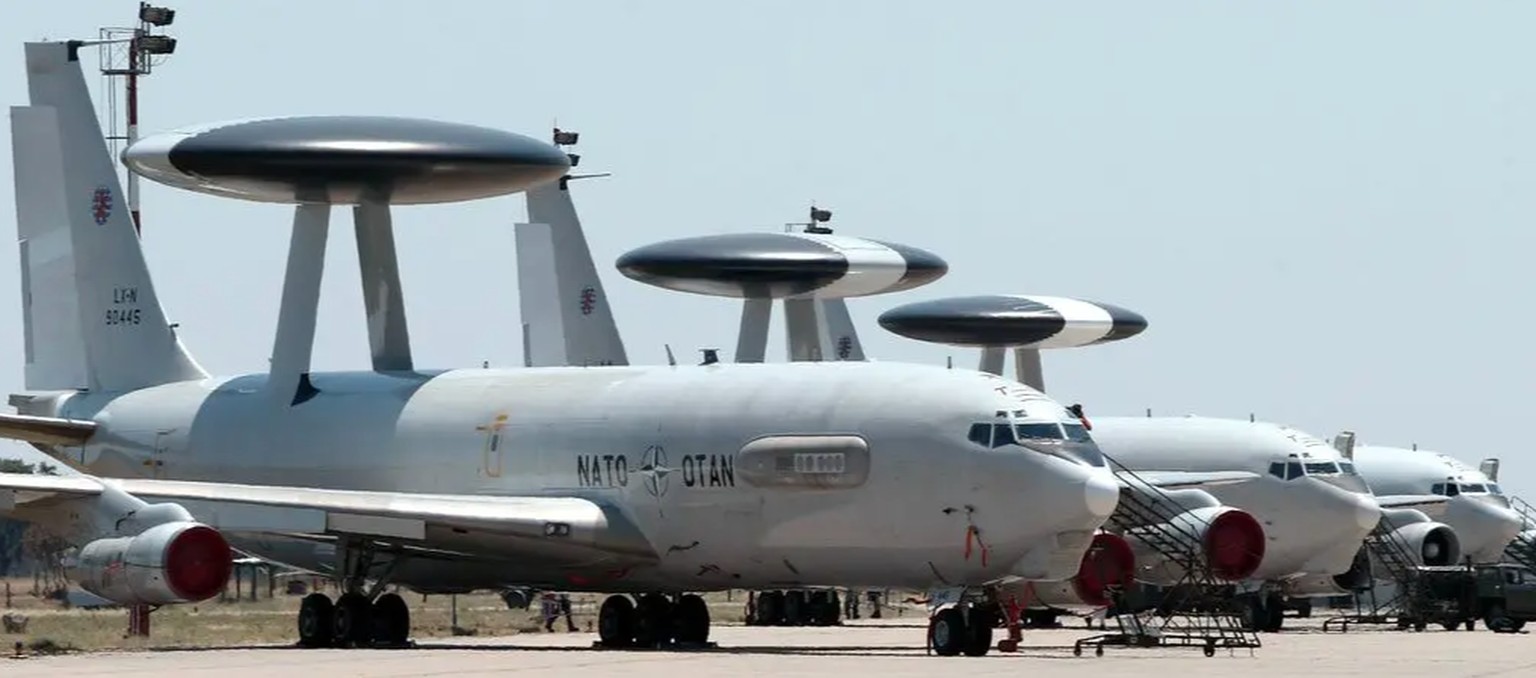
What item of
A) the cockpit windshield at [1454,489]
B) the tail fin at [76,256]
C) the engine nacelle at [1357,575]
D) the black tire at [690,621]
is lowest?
the black tire at [690,621]

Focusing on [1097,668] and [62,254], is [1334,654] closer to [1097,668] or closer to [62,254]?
[1097,668]

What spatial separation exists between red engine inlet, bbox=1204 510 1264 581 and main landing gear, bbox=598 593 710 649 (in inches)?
392

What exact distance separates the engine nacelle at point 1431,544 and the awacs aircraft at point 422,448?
71.3 ft

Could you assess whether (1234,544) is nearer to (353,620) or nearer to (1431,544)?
(1431,544)

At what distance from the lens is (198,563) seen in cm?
3859

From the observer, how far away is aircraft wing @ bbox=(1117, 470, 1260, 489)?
54.7m

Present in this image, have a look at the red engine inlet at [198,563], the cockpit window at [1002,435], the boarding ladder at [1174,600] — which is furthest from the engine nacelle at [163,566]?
the boarding ladder at [1174,600]

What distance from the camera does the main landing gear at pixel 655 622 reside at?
45.0 meters

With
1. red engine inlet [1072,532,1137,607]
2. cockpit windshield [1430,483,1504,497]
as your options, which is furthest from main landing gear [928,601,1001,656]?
cockpit windshield [1430,483,1504,497]

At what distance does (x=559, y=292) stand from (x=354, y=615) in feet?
78.2

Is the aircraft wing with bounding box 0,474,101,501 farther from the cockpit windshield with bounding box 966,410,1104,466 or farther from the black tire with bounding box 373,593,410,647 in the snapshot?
the cockpit windshield with bounding box 966,410,1104,466

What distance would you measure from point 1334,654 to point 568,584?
38.4 feet

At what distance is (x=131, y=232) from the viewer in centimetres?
5353

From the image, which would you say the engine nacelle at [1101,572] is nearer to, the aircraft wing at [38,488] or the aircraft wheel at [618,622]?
the aircraft wheel at [618,622]
